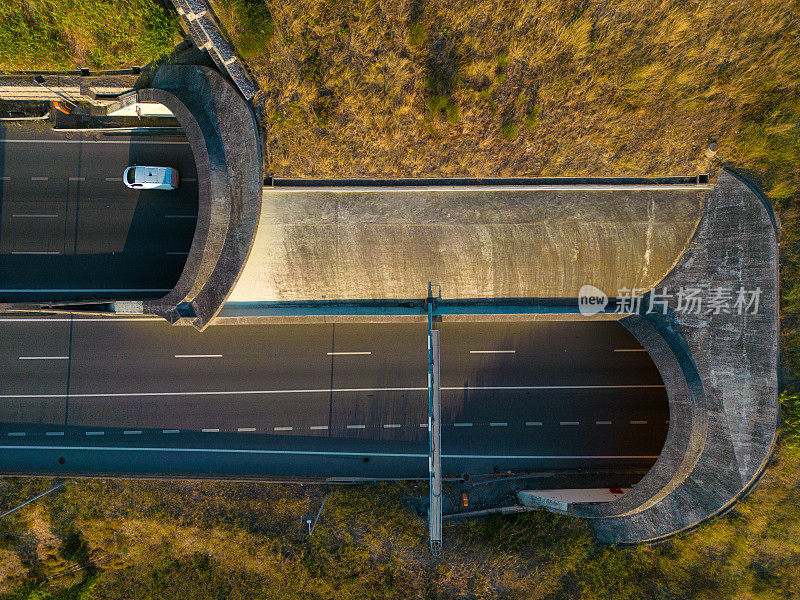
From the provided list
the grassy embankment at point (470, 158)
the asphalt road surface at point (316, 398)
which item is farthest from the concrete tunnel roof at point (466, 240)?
the asphalt road surface at point (316, 398)

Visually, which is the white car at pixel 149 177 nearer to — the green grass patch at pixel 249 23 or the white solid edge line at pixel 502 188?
the white solid edge line at pixel 502 188

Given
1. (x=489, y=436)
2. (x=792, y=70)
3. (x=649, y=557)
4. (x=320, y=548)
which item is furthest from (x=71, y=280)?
(x=792, y=70)

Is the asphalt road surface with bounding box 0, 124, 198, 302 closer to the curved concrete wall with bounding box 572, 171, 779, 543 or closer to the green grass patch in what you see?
the green grass patch

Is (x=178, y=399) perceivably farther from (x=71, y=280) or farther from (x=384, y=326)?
(x=384, y=326)

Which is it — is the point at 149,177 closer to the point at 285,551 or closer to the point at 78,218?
the point at 78,218

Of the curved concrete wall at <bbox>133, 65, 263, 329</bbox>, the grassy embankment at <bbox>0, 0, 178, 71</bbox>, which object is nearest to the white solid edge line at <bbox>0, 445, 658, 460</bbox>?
the curved concrete wall at <bbox>133, 65, 263, 329</bbox>
